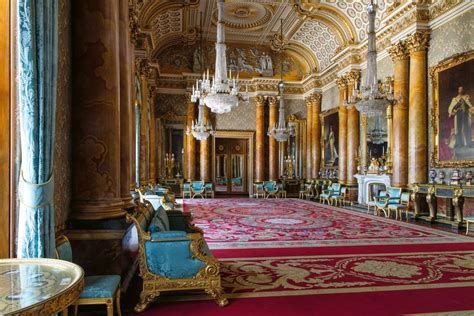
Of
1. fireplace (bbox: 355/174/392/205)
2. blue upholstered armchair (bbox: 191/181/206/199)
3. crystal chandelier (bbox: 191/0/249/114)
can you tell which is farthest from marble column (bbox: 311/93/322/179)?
crystal chandelier (bbox: 191/0/249/114)

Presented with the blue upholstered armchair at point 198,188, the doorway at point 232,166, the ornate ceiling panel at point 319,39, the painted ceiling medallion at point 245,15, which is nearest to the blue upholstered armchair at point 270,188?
the doorway at point 232,166

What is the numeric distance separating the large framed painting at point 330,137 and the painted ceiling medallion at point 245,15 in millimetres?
4745

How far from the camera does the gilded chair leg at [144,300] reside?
311 cm

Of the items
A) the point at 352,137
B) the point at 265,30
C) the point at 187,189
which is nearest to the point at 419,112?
the point at 352,137

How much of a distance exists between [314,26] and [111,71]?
481 inches

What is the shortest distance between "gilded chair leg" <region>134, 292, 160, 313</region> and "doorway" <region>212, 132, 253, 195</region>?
14093 millimetres

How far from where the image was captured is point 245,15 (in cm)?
1388

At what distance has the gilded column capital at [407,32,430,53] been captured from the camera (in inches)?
364

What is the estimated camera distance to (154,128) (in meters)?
15.4

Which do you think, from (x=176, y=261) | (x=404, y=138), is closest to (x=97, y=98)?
(x=176, y=261)

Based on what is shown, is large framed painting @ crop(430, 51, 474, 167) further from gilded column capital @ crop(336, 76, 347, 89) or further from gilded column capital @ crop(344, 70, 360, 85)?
gilded column capital @ crop(336, 76, 347, 89)

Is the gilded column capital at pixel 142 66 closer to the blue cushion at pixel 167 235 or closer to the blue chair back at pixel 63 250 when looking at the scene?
the blue cushion at pixel 167 235

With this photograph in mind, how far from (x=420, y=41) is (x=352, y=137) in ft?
14.1

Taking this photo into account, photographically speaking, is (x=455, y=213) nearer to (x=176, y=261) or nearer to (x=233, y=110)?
(x=176, y=261)
